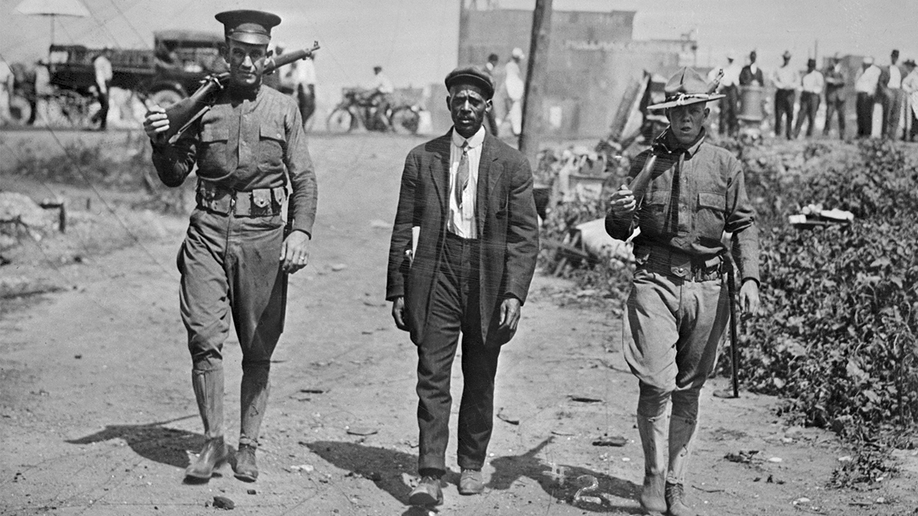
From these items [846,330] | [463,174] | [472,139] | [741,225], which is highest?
[472,139]

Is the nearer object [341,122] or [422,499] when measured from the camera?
[422,499]

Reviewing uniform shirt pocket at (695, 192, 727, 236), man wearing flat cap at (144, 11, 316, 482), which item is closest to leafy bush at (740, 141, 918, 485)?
uniform shirt pocket at (695, 192, 727, 236)

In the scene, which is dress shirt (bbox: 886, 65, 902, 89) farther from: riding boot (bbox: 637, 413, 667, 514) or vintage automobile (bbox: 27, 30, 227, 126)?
riding boot (bbox: 637, 413, 667, 514)

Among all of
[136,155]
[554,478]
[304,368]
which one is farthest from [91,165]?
[554,478]

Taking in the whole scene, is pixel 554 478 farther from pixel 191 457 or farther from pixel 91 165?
pixel 91 165

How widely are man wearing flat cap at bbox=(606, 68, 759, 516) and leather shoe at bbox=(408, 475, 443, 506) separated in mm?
954

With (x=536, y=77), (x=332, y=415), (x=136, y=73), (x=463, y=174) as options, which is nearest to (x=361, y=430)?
(x=332, y=415)

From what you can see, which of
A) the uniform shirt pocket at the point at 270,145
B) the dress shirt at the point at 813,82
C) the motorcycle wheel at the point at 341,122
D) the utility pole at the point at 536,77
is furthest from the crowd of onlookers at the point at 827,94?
the uniform shirt pocket at the point at 270,145

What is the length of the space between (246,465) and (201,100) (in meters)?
1.76

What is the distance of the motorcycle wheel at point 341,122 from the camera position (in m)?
9.79

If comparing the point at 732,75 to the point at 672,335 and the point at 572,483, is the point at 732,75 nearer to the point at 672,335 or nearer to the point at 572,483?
the point at 572,483

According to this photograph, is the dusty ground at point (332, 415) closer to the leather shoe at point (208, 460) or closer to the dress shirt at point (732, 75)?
the leather shoe at point (208, 460)

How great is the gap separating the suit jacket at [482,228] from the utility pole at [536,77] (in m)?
5.74

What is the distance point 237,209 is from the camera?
520 centimetres
